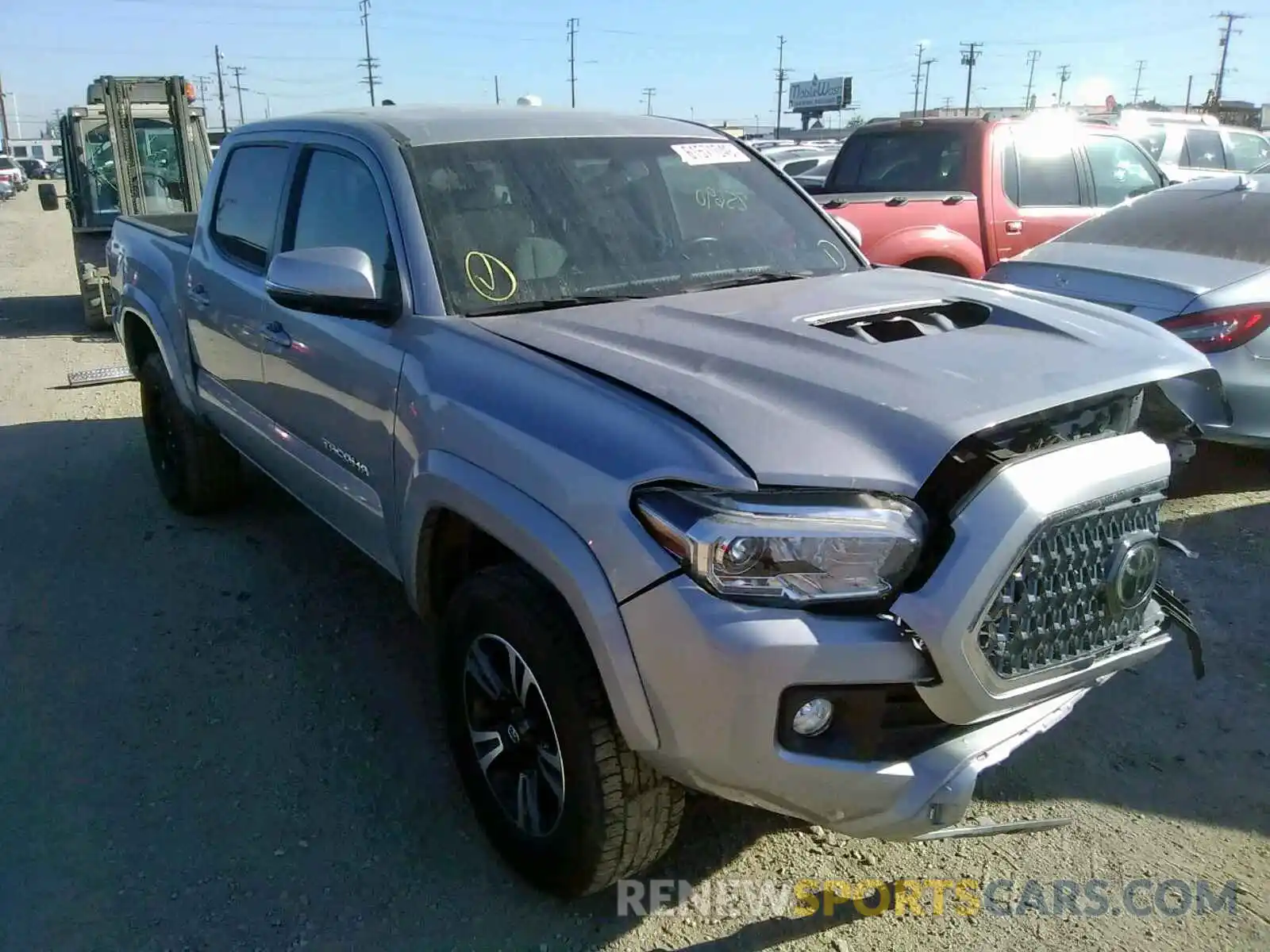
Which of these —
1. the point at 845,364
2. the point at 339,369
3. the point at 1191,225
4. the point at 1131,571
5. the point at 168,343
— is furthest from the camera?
the point at 1191,225

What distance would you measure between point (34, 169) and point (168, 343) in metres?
62.0

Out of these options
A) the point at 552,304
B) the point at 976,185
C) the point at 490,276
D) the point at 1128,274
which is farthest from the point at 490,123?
the point at 976,185

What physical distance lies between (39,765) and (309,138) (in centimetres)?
227

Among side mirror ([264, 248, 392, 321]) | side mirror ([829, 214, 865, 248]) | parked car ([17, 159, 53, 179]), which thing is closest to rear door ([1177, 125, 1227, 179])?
side mirror ([829, 214, 865, 248])

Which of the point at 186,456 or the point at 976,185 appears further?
the point at 976,185

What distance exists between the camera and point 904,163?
8227 mm

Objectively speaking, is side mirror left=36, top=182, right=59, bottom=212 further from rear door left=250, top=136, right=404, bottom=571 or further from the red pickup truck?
rear door left=250, top=136, right=404, bottom=571

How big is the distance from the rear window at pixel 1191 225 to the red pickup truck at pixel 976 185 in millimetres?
1315

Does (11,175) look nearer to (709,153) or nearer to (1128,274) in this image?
(709,153)

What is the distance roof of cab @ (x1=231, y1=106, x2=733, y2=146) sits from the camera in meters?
3.34

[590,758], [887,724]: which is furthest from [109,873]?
[887,724]

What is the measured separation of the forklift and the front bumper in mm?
10263

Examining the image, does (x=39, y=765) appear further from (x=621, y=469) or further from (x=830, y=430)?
(x=830, y=430)

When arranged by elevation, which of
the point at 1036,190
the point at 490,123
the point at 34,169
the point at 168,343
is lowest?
the point at 34,169
